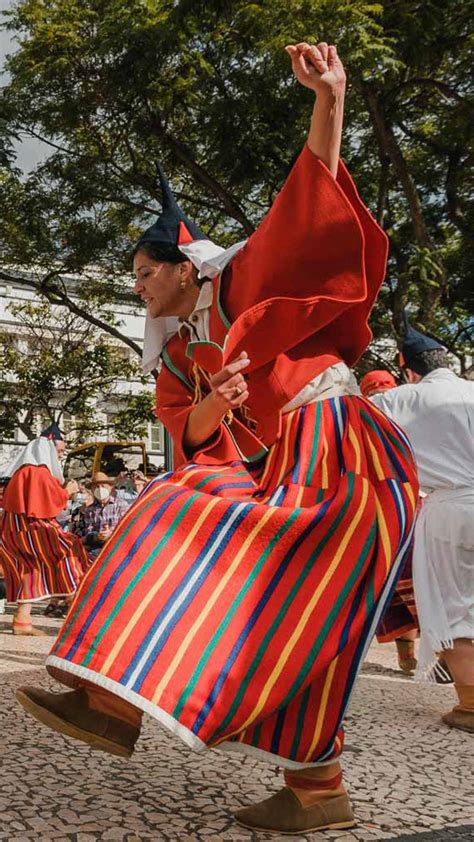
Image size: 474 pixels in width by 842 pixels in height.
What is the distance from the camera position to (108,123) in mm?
12266

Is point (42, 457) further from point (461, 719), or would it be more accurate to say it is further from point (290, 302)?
point (290, 302)

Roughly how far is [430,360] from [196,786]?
272 cm

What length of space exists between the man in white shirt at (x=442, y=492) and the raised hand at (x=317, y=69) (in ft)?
8.05

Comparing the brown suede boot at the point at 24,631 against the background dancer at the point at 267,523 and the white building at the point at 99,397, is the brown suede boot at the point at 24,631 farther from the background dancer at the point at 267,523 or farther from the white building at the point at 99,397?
the white building at the point at 99,397

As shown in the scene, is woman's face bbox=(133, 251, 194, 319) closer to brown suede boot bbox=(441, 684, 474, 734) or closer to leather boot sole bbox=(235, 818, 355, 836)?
leather boot sole bbox=(235, 818, 355, 836)

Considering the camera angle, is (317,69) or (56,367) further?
(56,367)

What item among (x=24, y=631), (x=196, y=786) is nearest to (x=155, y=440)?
(x=24, y=631)

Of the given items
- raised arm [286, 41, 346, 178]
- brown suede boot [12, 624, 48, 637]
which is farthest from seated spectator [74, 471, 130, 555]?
raised arm [286, 41, 346, 178]

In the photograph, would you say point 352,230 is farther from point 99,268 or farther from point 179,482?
point 99,268

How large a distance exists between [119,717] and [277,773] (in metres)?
1.17

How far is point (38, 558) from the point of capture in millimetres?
8219

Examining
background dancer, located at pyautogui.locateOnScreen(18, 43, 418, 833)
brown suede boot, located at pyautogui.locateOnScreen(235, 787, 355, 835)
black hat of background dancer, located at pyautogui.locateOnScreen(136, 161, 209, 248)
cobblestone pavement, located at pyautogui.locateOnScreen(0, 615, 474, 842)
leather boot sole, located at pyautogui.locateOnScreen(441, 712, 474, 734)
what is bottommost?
leather boot sole, located at pyautogui.locateOnScreen(441, 712, 474, 734)

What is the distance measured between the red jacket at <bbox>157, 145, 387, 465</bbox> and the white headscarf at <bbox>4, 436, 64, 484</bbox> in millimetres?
6182

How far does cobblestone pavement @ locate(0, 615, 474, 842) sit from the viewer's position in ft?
7.92
